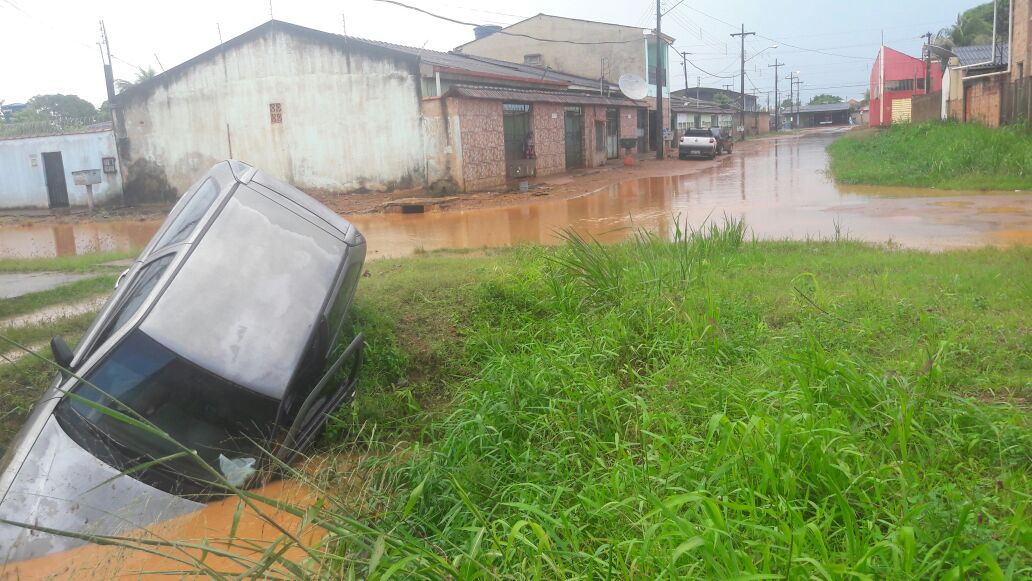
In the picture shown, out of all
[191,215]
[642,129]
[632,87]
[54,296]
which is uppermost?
[632,87]

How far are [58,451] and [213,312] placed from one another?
1017 millimetres

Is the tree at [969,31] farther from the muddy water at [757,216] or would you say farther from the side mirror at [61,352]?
the side mirror at [61,352]

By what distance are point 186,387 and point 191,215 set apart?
233 cm

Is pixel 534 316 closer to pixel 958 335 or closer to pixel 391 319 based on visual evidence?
pixel 391 319

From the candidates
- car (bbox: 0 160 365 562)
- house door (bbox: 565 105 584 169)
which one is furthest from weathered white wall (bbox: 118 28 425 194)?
car (bbox: 0 160 365 562)

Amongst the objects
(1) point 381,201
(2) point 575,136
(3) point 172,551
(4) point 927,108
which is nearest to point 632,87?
(2) point 575,136

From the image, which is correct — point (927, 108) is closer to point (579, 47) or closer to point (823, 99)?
point (579, 47)

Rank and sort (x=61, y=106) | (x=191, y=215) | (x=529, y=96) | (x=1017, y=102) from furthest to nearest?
1. (x=61, y=106)
2. (x=529, y=96)
3. (x=1017, y=102)
4. (x=191, y=215)

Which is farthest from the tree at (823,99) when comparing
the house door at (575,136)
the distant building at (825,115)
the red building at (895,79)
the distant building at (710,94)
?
the house door at (575,136)

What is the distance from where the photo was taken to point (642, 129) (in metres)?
41.0

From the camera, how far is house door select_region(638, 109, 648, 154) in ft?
132

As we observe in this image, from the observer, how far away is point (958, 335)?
4789 millimetres

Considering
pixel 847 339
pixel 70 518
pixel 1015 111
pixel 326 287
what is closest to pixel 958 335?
pixel 847 339

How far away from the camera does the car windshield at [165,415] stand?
389 centimetres
